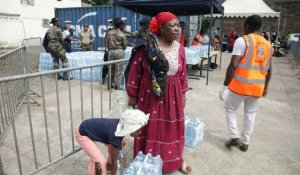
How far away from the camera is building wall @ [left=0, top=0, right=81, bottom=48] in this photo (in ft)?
56.9

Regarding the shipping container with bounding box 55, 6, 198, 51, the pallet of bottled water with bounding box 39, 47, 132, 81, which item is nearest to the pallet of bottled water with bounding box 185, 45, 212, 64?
the pallet of bottled water with bounding box 39, 47, 132, 81

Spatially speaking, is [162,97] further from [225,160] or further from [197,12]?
[197,12]

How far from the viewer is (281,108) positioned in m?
5.75

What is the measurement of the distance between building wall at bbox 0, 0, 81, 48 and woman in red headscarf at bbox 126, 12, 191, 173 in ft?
57.5

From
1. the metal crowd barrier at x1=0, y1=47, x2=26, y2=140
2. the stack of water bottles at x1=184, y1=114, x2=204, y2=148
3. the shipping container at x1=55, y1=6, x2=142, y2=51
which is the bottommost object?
the stack of water bottles at x1=184, y1=114, x2=204, y2=148

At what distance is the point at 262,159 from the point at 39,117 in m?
3.71

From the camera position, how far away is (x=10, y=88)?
4.21 m

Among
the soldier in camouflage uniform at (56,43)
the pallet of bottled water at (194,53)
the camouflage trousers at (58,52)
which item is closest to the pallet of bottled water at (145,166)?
the pallet of bottled water at (194,53)

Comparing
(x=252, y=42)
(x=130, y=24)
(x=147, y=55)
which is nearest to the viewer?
(x=147, y=55)

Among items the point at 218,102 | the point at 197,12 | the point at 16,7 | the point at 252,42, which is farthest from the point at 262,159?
the point at 16,7

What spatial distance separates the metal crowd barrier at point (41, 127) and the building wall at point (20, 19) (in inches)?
551

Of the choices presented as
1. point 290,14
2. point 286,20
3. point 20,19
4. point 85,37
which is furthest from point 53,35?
point 290,14

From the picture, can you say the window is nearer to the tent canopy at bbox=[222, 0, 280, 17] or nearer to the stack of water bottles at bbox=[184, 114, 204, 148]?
the tent canopy at bbox=[222, 0, 280, 17]

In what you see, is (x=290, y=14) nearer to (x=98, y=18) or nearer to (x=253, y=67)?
(x=98, y=18)
